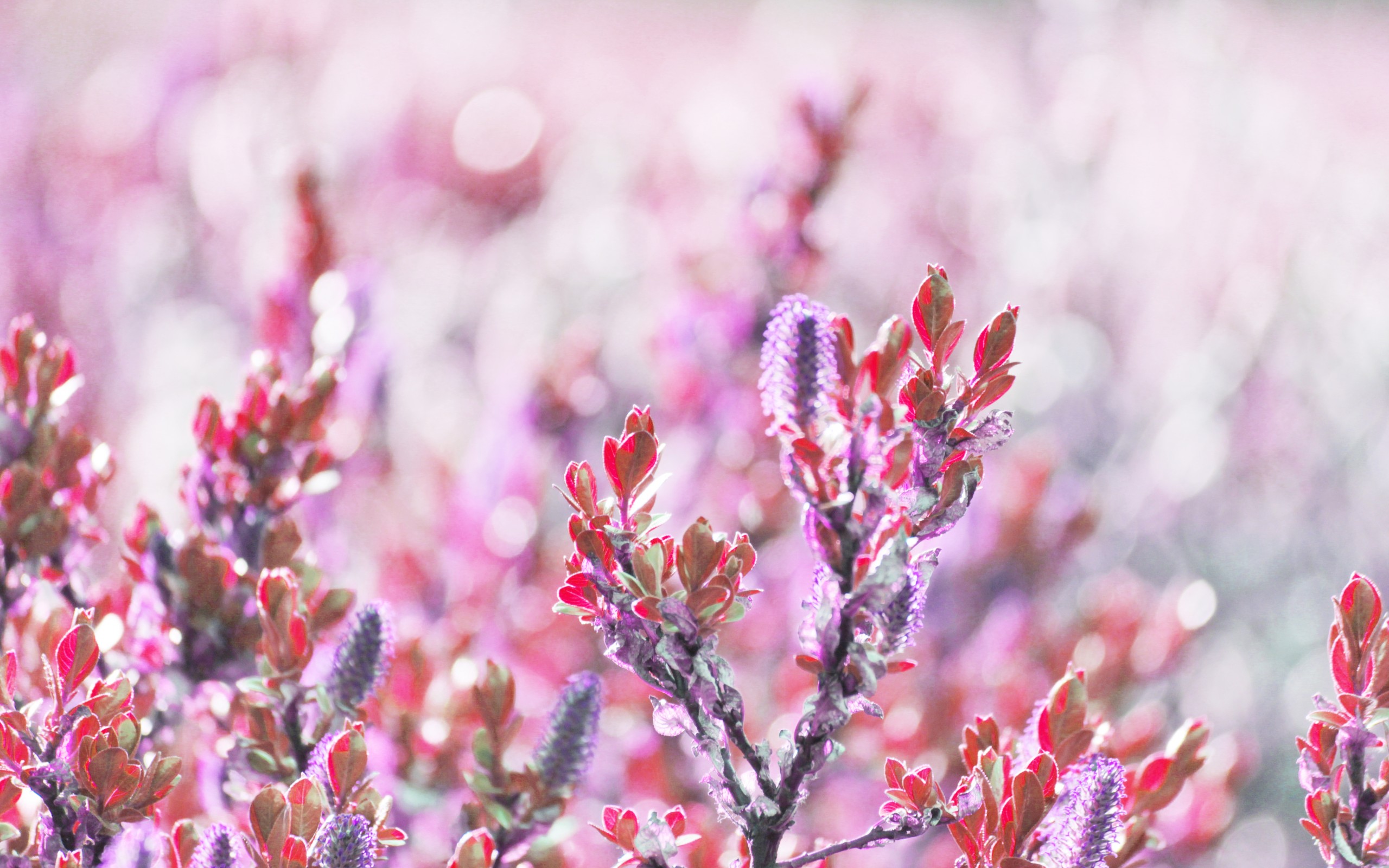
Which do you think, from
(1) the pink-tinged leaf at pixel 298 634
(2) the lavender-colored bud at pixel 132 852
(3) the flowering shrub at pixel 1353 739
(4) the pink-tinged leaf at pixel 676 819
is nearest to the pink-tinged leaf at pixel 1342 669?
(3) the flowering shrub at pixel 1353 739

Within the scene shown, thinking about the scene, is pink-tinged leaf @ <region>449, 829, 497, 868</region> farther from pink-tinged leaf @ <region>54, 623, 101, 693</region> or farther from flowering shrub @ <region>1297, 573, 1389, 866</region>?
flowering shrub @ <region>1297, 573, 1389, 866</region>

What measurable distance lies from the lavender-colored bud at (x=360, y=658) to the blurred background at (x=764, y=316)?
244 mm

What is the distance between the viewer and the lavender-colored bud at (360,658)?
69cm

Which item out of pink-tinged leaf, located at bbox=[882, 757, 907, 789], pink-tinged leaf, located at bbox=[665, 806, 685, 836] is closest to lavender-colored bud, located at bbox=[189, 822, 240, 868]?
pink-tinged leaf, located at bbox=[665, 806, 685, 836]

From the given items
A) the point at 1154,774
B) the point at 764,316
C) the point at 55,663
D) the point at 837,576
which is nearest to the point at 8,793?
the point at 55,663

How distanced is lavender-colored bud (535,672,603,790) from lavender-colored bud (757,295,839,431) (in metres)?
0.28

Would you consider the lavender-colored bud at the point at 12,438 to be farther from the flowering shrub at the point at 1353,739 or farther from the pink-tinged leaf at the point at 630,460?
the flowering shrub at the point at 1353,739

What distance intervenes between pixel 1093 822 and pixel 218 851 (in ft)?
1.59

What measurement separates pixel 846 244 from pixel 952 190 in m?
0.70

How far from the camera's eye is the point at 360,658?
694mm

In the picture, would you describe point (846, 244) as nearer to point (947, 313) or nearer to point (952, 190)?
point (952, 190)

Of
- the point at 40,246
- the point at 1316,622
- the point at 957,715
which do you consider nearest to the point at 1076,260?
the point at 1316,622

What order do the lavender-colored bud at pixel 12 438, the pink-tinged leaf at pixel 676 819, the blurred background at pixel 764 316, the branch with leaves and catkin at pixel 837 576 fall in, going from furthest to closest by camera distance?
the blurred background at pixel 764 316 < the lavender-colored bud at pixel 12 438 < the pink-tinged leaf at pixel 676 819 < the branch with leaves and catkin at pixel 837 576

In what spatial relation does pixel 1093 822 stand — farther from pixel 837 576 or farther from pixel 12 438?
pixel 12 438
